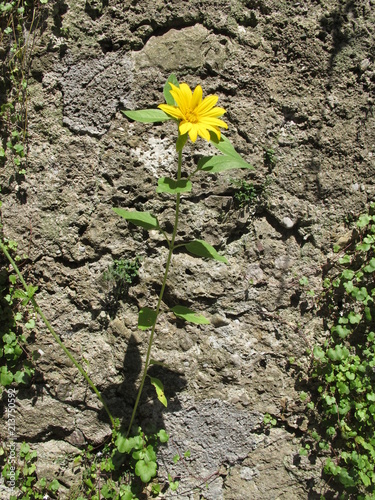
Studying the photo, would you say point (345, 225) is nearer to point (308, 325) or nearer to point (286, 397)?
point (308, 325)

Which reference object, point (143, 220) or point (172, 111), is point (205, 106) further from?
point (143, 220)

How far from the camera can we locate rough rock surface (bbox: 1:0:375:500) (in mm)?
2268

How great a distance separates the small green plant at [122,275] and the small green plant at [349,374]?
1.18 metres

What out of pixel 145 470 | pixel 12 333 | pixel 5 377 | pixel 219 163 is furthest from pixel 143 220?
pixel 145 470

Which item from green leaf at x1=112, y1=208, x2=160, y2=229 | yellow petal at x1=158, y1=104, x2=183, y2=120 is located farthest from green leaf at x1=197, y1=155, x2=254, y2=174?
green leaf at x1=112, y1=208, x2=160, y2=229

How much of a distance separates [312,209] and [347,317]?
71cm

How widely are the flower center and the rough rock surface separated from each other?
712mm

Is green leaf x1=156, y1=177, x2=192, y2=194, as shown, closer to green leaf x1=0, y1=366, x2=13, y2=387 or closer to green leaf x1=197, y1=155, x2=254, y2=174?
green leaf x1=197, y1=155, x2=254, y2=174

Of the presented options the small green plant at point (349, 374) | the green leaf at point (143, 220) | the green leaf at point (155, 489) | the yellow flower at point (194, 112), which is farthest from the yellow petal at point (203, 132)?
the green leaf at point (155, 489)

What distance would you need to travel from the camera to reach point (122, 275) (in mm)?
2275

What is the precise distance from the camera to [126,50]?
2.28 metres

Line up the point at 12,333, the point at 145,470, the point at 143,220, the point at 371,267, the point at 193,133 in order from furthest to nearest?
1. the point at 371,267
2. the point at 12,333
3. the point at 145,470
4. the point at 143,220
5. the point at 193,133

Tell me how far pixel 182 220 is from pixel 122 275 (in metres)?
0.47

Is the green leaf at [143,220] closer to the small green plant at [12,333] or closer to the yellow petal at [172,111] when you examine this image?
the yellow petal at [172,111]
